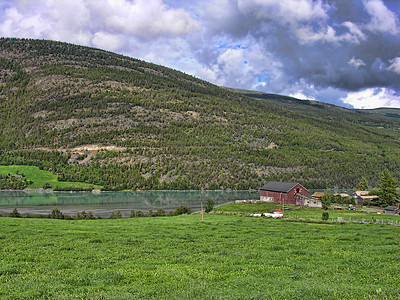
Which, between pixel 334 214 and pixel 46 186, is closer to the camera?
pixel 334 214

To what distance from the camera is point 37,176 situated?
189 m

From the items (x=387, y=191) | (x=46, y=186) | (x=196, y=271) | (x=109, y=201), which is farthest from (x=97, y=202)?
(x=196, y=271)

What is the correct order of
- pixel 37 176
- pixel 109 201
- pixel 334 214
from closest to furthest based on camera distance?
pixel 334 214 → pixel 109 201 → pixel 37 176

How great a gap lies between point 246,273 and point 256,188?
18682 cm

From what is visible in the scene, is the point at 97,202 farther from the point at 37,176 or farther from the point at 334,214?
the point at 334,214

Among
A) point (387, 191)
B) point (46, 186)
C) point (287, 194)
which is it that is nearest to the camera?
point (387, 191)

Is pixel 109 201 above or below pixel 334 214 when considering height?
below

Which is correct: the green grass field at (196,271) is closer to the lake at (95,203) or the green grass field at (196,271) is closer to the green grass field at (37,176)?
the lake at (95,203)

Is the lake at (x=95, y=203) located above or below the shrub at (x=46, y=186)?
below

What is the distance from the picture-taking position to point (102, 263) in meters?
15.8

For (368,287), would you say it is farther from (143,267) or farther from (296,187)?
(296,187)

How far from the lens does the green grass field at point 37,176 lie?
7116 inches

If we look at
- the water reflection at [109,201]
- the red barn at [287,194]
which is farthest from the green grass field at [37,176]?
the red barn at [287,194]

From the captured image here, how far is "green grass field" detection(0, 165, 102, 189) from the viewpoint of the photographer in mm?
180750
